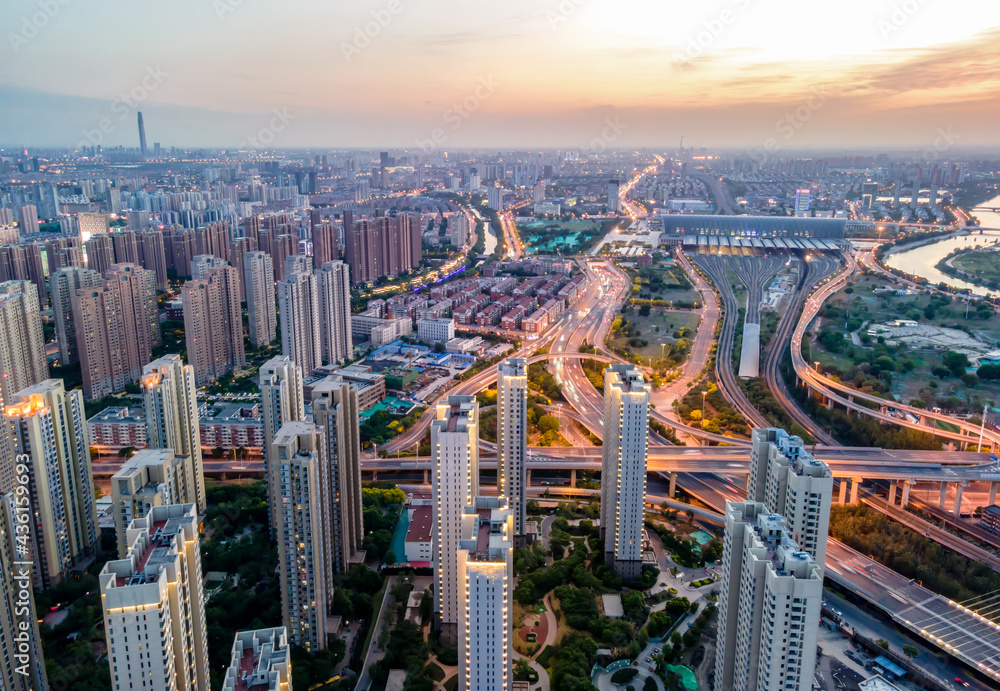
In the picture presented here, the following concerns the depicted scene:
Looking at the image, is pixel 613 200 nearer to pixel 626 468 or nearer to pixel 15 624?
pixel 626 468

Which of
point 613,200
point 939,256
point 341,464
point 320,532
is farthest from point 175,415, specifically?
point 613,200

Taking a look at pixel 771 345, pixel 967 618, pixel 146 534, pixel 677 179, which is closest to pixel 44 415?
pixel 146 534

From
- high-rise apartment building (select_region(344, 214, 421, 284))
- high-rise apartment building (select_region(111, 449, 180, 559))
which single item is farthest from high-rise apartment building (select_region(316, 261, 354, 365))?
high-rise apartment building (select_region(111, 449, 180, 559))

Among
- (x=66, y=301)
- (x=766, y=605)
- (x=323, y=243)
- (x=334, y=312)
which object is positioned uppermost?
(x=323, y=243)

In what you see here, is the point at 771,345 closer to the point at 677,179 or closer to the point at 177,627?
the point at 177,627

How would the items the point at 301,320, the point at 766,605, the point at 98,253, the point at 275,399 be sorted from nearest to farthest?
the point at 766,605
the point at 275,399
the point at 301,320
the point at 98,253

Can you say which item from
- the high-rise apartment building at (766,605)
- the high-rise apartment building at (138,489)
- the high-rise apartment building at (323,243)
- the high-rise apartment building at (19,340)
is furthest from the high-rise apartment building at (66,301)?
the high-rise apartment building at (766,605)
